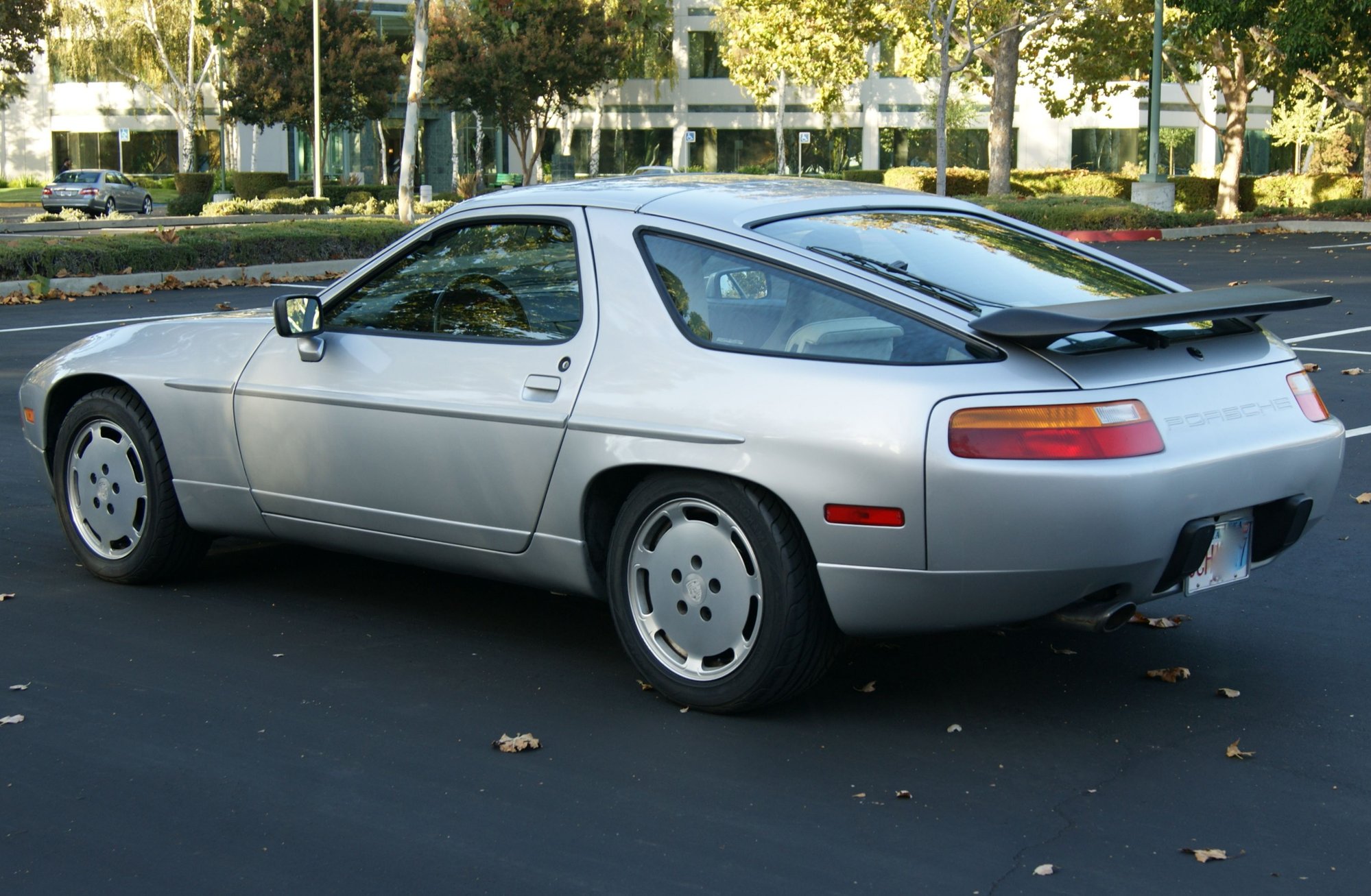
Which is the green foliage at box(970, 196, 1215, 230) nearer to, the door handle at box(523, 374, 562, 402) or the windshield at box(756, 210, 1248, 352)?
the windshield at box(756, 210, 1248, 352)

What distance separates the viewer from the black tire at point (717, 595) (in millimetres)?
4402

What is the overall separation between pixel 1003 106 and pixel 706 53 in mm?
32593

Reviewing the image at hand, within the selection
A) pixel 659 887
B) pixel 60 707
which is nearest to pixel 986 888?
pixel 659 887

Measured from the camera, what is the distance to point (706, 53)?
239ft

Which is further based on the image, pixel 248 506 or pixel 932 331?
pixel 248 506

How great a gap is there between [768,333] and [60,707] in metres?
2.35

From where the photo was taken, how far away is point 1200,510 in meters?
4.30

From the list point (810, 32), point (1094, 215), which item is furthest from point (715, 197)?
point (810, 32)

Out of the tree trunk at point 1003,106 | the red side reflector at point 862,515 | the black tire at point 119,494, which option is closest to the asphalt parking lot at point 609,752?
the black tire at point 119,494

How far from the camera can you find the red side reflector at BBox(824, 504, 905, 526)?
4191 millimetres

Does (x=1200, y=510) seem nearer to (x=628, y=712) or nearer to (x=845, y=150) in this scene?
(x=628, y=712)

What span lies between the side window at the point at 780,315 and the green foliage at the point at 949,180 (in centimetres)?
4368

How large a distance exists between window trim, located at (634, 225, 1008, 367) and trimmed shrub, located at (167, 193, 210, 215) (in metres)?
46.2

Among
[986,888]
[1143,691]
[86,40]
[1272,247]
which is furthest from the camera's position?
[86,40]
